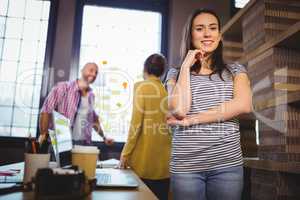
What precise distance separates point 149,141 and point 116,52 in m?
1.85

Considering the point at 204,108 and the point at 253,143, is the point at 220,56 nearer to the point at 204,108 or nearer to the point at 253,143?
the point at 204,108

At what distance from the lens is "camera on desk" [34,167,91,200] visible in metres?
0.75

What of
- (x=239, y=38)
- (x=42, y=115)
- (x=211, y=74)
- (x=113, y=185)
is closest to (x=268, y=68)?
(x=211, y=74)

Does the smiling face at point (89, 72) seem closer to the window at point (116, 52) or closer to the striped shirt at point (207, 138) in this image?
the window at point (116, 52)

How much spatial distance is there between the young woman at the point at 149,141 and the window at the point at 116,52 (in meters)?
1.47

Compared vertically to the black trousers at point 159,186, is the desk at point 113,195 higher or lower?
higher

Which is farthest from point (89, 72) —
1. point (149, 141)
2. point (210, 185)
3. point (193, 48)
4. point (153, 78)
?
point (210, 185)

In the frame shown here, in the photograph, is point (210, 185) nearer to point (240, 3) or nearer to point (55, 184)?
point (55, 184)

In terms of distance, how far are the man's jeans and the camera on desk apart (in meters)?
0.53

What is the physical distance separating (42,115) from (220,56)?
1770 mm

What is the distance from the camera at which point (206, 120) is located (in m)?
1.25

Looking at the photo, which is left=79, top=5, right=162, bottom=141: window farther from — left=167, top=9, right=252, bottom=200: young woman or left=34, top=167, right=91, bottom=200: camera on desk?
left=34, top=167, right=91, bottom=200: camera on desk

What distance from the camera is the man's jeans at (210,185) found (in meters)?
1.18

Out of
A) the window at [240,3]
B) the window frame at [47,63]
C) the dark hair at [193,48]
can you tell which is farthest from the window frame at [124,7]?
the dark hair at [193,48]
